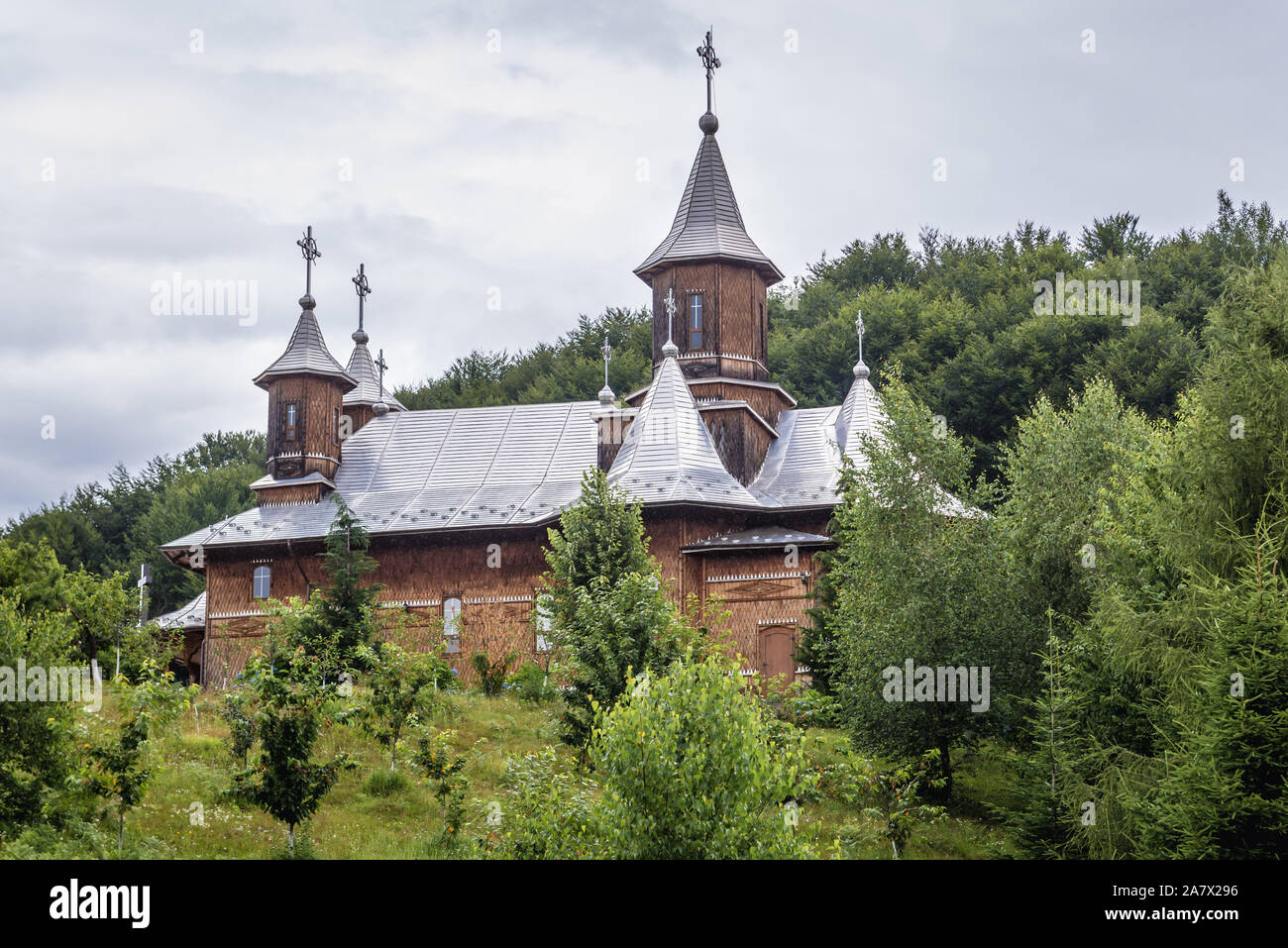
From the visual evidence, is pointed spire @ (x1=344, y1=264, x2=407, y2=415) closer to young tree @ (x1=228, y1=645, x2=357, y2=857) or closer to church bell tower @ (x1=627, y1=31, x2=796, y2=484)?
church bell tower @ (x1=627, y1=31, x2=796, y2=484)

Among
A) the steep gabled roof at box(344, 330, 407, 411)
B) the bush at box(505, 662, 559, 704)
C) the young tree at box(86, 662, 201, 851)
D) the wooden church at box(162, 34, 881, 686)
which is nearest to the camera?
the young tree at box(86, 662, 201, 851)

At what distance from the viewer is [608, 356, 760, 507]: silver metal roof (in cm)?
3600

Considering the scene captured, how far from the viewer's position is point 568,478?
41094mm

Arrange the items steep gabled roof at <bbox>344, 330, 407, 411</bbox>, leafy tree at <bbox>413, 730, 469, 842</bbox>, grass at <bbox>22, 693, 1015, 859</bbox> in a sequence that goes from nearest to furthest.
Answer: grass at <bbox>22, 693, 1015, 859</bbox>
leafy tree at <bbox>413, 730, 469, 842</bbox>
steep gabled roof at <bbox>344, 330, 407, 411</bbox>

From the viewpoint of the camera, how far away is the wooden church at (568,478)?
3559 centimetres

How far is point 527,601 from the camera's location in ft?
126

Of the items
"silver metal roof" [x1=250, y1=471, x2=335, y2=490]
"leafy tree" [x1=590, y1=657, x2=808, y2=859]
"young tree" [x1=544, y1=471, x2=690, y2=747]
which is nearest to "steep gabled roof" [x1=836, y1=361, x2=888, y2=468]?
"young tree" [x1=544, y1=471, x2=690, y2=747]

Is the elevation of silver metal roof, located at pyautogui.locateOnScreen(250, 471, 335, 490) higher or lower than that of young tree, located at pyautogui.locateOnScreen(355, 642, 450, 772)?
higher

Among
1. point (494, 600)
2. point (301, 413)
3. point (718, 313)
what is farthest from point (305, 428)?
point (718, 313)

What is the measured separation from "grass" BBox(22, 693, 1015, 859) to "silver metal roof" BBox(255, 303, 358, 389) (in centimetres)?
1503

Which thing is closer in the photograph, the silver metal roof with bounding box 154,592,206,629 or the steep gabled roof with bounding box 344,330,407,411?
the silver metal roof with bounding box 154,592,206,629

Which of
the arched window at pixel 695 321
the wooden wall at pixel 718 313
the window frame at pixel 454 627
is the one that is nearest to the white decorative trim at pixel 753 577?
the window frame at pixel 454 627

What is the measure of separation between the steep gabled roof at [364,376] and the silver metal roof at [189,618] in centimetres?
853

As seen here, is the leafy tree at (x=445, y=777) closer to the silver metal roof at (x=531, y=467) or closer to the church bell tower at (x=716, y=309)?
the silver metal roof at (x=531, y=467)
